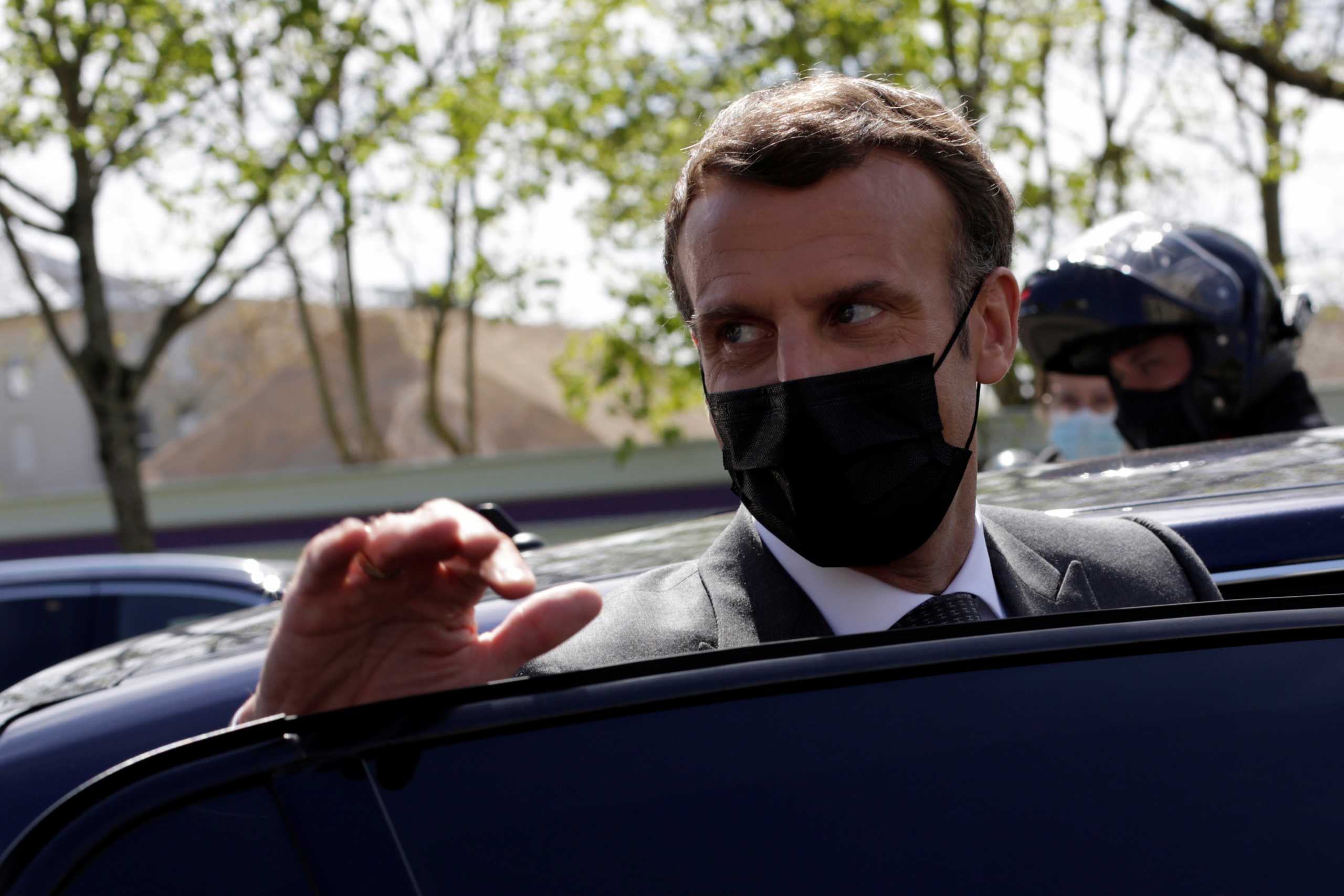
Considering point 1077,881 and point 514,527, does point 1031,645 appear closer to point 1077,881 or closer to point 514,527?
point 1077,881

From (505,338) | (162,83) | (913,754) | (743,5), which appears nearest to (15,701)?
(913,754)

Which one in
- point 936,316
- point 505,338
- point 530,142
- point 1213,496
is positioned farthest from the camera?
point 505,338

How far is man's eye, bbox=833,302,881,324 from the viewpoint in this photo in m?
1.71

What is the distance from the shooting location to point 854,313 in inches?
67.7

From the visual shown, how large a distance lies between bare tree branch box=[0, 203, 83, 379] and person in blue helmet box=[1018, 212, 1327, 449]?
10.0 meters

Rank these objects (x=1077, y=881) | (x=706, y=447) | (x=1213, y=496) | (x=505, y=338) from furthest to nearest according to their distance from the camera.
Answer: (x=505, y=338), (x=706, y=447), (x=1213, y=496), (x=1077, y=881)

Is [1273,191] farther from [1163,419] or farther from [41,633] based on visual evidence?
[41,633]

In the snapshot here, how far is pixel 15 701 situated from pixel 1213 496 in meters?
1.93

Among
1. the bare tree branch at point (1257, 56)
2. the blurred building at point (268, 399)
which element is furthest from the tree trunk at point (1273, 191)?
the blurred building at point (268, 399)

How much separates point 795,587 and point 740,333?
349mm

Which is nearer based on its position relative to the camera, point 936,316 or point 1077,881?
point 1077,881

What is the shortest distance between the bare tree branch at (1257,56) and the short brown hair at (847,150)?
31.6 ft

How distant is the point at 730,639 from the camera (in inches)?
62.7

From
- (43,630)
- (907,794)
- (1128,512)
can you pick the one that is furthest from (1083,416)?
(43,630)
